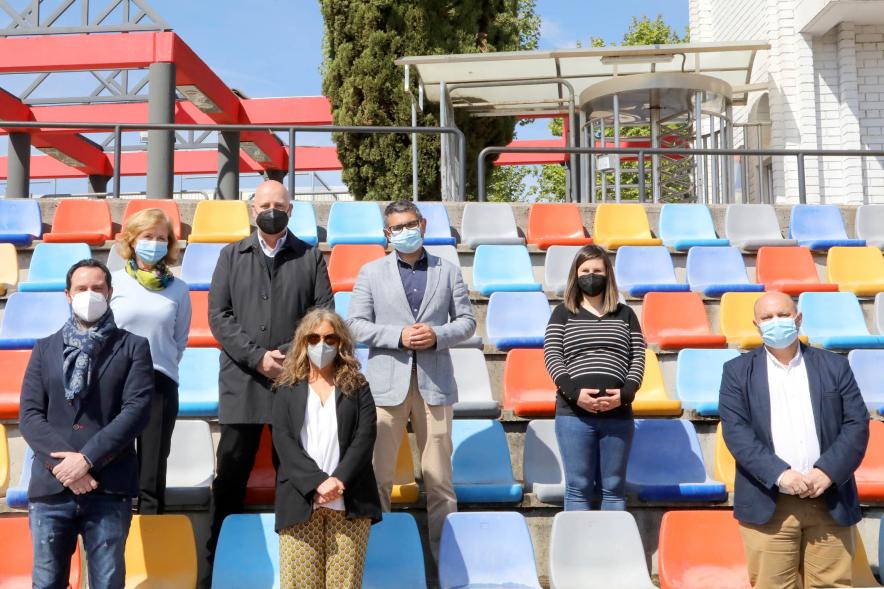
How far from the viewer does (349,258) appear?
6.26 metres

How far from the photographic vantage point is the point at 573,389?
377 cm

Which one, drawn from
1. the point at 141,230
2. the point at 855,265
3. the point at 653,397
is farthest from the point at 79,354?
the point at 855,265

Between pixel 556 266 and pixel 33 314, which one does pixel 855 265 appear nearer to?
pixel 556 266

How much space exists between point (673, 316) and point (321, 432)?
10.5 feet

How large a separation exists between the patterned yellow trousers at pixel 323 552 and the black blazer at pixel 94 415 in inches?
23.6

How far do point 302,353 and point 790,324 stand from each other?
1.85 metres

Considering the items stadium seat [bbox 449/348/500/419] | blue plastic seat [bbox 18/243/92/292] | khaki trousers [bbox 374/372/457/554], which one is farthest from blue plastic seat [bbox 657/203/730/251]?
blue plastic seat [bbox 18/243/92/292]

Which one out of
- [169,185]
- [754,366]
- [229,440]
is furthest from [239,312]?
[169,185]

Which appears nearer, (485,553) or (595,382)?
(485,553)

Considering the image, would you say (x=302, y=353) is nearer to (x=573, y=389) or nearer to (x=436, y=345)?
(x=436, y=345)

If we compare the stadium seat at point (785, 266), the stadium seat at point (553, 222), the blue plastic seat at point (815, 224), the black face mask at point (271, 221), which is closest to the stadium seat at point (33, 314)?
the black face mask at point (271, 221)

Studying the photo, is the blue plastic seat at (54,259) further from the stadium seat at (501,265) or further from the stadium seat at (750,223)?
the stadium seat at (750,223)

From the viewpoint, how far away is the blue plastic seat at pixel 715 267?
652cm

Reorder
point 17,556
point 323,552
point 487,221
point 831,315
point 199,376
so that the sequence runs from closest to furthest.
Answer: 1. point 323,552
2. point 17,556
3. point 199,376
4. point 831,315
5. point 487,221
